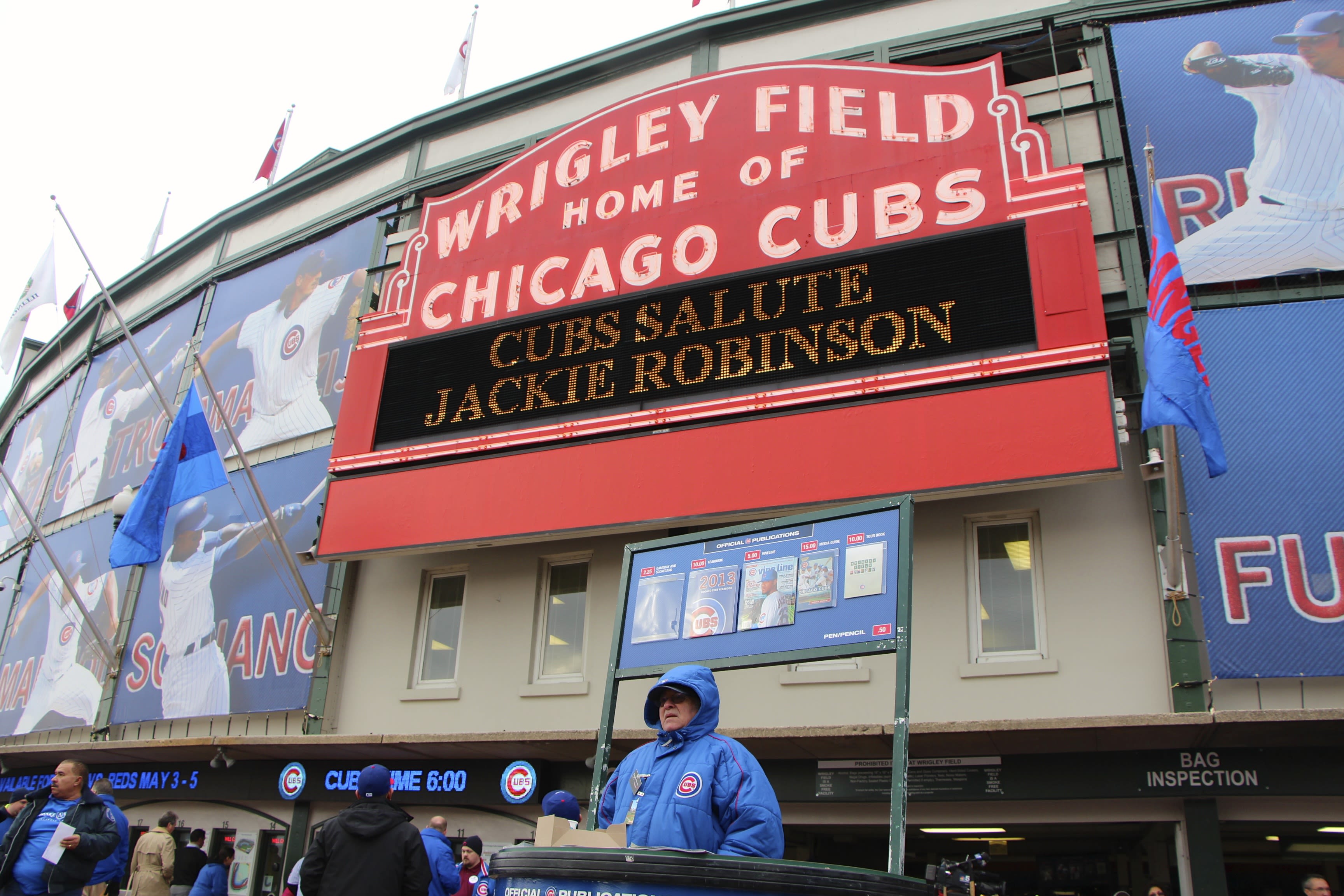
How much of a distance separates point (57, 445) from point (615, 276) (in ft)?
62.1

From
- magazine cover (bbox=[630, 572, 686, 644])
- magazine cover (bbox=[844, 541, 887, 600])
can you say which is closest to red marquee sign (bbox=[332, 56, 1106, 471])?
magazine cover (bbox=[630, 572, 686, 644])

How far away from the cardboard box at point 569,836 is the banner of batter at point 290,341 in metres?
12.4

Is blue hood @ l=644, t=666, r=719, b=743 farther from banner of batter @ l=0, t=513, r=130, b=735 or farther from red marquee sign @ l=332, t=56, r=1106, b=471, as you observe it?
banner of batter @ l=0, t=513, r=130, b=735

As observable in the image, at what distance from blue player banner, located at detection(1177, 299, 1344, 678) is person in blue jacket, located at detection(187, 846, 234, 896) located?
1105 cm

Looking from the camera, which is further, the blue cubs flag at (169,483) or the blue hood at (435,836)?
the blue cubs flag at (169,483)

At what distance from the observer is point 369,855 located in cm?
558

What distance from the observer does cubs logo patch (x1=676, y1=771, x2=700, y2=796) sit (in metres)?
4.46

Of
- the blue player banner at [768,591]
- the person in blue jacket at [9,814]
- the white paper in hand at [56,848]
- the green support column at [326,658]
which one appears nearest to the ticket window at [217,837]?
the green support column at [326,658]

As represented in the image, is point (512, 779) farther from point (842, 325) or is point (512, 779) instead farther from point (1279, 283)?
point (1279, 283)

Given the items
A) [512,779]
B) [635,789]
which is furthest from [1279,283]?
[512,779]

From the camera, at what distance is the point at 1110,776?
9.16 metres

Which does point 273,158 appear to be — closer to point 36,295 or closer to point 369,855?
point 36,295

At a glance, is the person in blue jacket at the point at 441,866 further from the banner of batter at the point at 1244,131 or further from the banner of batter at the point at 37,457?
the banner of batter at the point at 37,457

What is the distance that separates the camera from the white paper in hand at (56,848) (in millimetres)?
6742
